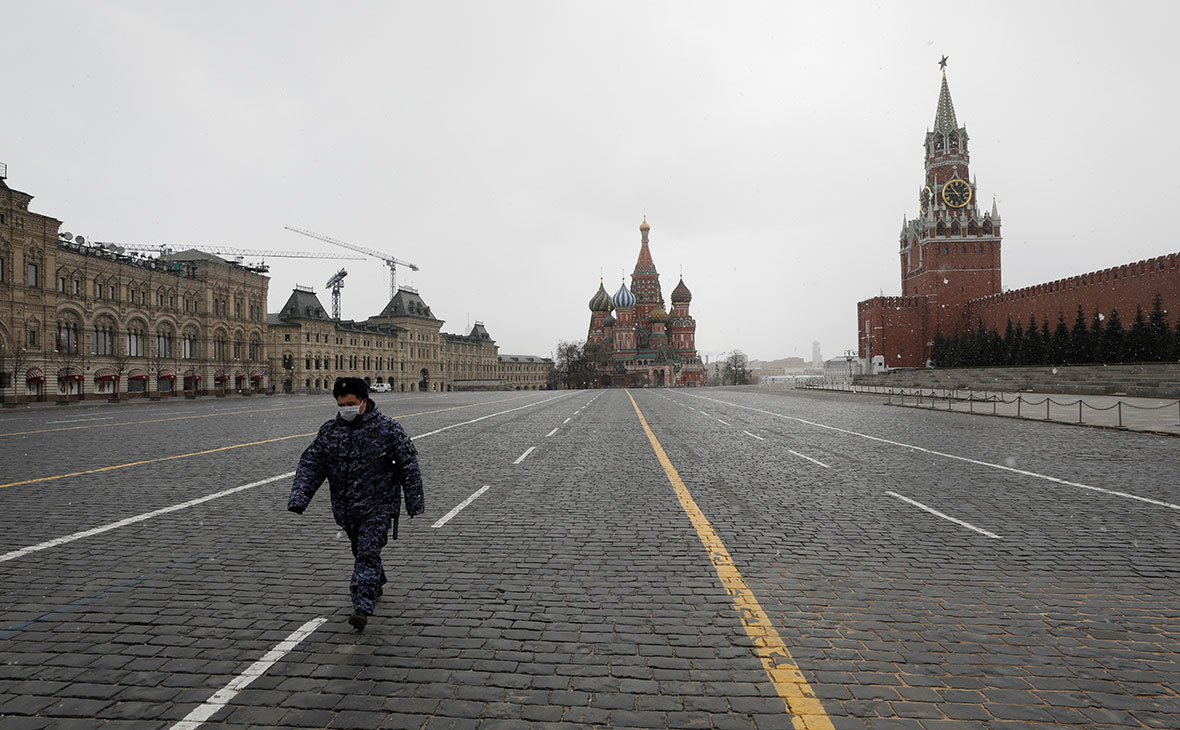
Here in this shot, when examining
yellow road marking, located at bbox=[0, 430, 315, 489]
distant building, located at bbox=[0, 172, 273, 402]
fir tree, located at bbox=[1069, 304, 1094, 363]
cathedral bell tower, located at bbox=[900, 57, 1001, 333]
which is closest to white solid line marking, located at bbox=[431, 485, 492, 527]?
yellow road marking, located at bbox=[0, 430, 315, 489]

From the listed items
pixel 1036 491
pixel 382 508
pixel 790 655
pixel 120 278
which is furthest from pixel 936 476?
pixel 120 278

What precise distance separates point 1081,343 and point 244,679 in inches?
2540

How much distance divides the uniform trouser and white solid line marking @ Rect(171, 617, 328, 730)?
0.34 meters

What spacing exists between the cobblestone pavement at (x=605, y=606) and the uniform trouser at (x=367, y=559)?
0.70 ft

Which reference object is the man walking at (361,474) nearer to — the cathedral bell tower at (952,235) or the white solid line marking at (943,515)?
the white solid line marking at (943,515)

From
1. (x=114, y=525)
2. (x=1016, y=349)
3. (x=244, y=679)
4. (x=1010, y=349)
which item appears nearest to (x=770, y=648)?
(x=244, y=679)

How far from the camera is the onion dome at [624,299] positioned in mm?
134875

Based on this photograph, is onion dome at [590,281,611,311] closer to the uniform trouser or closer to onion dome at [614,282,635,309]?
onion dome at [614,282,635,309]

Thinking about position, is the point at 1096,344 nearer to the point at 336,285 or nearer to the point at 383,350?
the point at 383,350

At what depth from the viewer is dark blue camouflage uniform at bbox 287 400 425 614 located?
15.2ft

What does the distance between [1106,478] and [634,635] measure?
1006 cm

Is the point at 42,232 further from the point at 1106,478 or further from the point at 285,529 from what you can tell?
the point at 1106,478

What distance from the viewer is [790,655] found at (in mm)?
3908

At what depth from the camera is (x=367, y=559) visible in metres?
4.55
